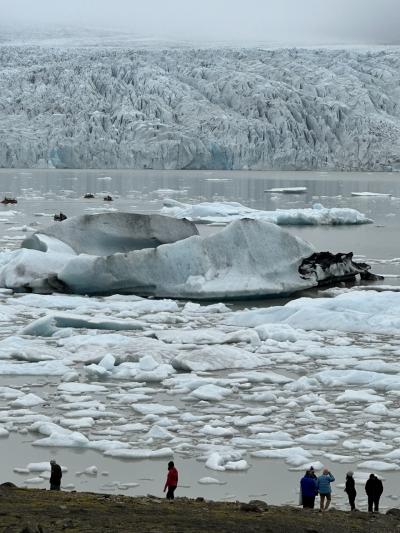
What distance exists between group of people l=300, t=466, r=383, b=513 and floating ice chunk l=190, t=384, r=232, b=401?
2.72 meters

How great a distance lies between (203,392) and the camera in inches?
343

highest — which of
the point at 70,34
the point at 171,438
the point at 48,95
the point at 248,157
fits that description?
the point at 70,34

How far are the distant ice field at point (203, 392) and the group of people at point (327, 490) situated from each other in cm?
24

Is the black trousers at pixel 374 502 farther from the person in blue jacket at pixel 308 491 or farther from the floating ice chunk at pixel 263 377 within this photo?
the floating ice chunk at pixel 263 377

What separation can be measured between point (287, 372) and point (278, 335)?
5.87 feet

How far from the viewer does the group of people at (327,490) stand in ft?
19.1

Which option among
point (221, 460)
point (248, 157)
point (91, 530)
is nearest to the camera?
point (91, 530)

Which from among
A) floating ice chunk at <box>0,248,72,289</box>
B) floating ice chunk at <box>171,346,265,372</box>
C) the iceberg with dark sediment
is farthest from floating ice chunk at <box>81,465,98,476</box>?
floating ice chunk at <box>0,248,72,289</box>

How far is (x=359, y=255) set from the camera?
2044 cm

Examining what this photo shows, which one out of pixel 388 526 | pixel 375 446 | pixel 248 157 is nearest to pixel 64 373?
pixel 375 446

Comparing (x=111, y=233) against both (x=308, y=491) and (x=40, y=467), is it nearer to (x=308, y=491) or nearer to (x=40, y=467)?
(x=40, y=467)

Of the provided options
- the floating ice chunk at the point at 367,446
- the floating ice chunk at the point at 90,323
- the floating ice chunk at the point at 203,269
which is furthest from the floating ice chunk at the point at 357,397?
the floating ice chunk at the point at 203,269

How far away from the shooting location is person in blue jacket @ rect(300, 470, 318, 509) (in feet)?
19.0

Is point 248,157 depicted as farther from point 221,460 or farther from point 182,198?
point 221,460
